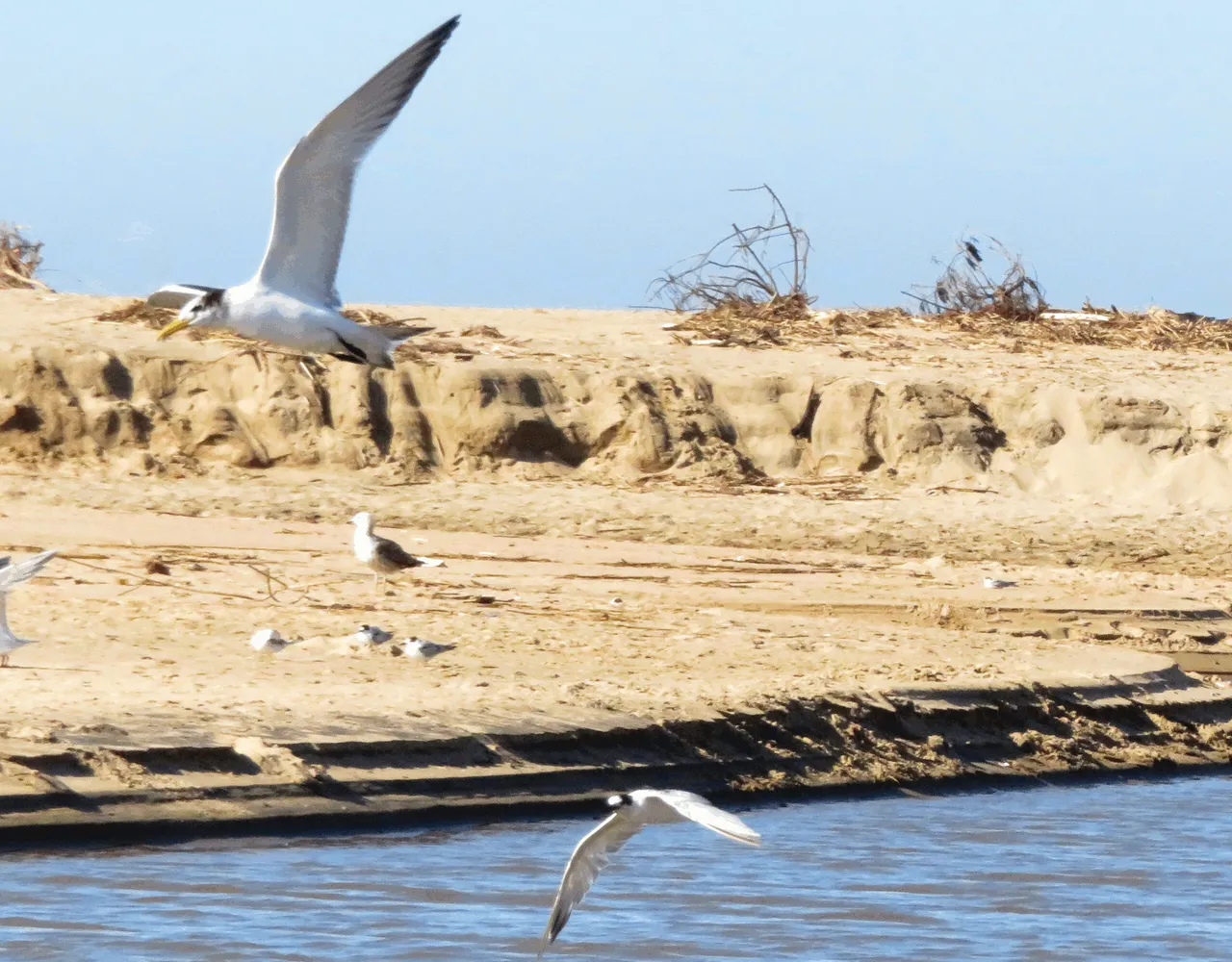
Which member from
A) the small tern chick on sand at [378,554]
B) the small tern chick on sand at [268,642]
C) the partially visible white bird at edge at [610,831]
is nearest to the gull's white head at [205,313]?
the small tern chick on sand at [268,642]

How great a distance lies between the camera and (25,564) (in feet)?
27.0

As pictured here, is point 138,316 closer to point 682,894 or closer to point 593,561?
point 593,561

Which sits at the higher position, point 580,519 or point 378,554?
point 378,554

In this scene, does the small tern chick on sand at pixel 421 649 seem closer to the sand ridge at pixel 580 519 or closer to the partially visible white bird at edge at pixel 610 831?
the sand ridge at pixel 580 519

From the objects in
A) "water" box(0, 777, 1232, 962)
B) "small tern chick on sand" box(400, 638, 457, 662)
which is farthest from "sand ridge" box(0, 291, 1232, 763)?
"water" box(0, 777, 1232, 962)

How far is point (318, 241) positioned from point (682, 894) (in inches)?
118

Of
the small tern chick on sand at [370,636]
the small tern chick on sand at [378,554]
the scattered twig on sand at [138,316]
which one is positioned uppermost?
the scattered twig on sand at [138,316]

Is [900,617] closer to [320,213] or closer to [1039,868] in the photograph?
[1039,868]

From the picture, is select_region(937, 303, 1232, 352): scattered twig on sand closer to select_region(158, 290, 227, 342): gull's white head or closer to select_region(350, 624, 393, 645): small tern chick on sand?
select_region(350, 624, 393, 645): small tern chick on sand

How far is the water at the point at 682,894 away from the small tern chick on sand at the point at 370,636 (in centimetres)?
170

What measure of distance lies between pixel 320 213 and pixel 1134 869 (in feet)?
14.2

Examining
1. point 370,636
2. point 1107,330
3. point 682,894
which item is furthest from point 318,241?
point 1107,330

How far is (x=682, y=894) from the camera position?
8.62 meters

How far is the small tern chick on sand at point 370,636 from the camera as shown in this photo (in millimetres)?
10430
